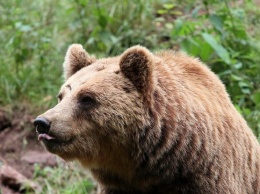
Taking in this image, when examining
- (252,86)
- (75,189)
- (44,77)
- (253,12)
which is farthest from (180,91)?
(253,12)

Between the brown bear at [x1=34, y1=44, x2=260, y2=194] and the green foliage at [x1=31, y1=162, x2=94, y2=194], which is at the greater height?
the brown bear at [x1=34, y1=44, x2=260, y2=194]

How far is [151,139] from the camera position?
445 centimetres

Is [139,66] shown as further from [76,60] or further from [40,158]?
[40,158]

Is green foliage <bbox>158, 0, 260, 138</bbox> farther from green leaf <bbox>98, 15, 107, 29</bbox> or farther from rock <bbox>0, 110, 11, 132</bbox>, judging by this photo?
rock <bbox>0, 110, 11, 132</bbox>

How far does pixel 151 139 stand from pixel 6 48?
444 centimetres

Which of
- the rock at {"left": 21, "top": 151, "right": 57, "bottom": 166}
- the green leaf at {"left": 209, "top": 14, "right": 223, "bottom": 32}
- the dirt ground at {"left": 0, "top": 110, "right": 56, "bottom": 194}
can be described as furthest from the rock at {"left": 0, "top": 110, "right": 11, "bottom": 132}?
the green leaf at {"left": 209, "top": 14, "right": 223, "bottom": 32}

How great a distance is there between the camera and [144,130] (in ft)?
14.5

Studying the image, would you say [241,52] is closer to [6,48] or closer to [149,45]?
[149,45]

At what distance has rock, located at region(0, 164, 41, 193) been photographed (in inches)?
263

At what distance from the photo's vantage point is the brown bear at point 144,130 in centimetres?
438

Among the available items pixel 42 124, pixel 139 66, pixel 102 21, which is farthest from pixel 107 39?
pixel 42 124

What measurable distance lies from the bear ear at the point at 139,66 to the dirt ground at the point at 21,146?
2.90 m

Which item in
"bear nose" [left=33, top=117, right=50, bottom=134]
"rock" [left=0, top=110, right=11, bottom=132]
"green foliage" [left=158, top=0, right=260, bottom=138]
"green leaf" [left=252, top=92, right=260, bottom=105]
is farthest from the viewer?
"rock" [left=0, top=110, right=11, bottom=132]

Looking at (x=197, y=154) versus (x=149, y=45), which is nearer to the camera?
(x=197, y=154)
